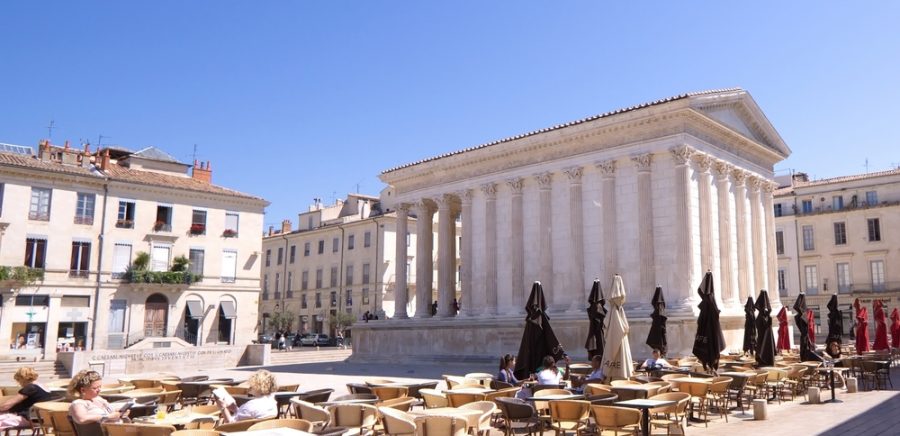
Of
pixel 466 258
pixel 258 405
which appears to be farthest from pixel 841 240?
pixel 258 405

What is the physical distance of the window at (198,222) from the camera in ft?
134

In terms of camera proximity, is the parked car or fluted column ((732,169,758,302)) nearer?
fluted column ((732,169,758,302))

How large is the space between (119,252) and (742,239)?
102ft

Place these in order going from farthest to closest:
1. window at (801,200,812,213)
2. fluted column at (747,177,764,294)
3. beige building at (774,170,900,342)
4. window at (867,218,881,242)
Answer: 1. window at (801,200,812,213)
2. window at (867,218,881,242)
3. beige building at (774,170,900,342)
4. fluted column at (747,177,764,294)

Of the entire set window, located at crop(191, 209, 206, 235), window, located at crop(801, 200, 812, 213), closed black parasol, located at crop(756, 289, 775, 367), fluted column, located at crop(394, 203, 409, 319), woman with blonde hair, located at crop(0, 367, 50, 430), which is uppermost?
window, located at crop(801, 200, 812, 213)

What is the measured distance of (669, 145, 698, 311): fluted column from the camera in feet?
78.5

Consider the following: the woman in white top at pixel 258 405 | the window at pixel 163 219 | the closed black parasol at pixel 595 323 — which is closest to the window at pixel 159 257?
the window at pixel 163 219

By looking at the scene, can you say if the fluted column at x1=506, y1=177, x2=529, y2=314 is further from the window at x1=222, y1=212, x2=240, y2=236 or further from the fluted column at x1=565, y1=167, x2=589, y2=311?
the window at x1=222, y1=212, x2=240, y2=236

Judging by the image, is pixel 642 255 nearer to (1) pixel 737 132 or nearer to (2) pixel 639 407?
(1) pixel 737 132

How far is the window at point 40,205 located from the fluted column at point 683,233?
30.6 metres

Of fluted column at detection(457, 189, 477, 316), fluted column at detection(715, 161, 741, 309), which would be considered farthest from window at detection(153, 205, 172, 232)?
fluted column at detection(715, 161, 741, 309)

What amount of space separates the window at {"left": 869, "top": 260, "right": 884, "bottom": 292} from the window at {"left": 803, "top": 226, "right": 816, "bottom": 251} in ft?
12.8

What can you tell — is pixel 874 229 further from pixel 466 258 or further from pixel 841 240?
pixel 466 258

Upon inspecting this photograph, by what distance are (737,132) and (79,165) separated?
3480cm
